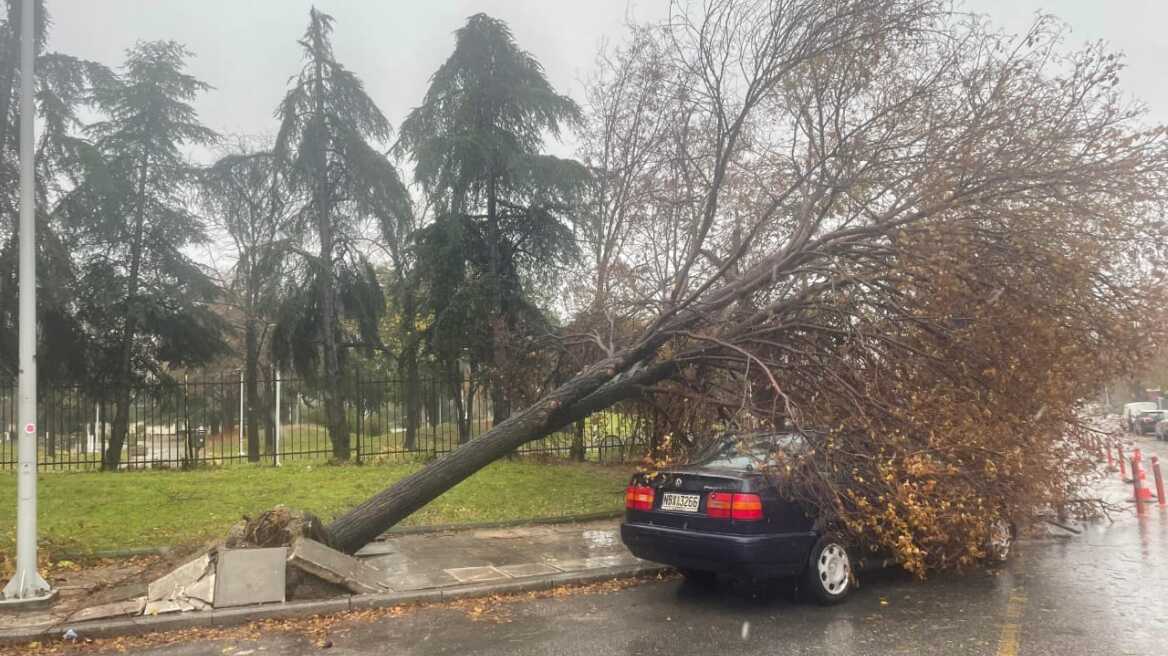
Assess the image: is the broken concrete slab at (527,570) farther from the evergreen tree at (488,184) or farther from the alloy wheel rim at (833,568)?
the evergreen tree at (488,184)

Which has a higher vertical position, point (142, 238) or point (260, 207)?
point (260, 207)

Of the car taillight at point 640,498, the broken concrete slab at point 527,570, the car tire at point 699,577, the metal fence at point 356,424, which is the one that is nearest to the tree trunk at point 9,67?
A: the metal fence at point 356,424

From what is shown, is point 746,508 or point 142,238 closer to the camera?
point 746,508

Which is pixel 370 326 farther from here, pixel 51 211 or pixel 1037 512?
pixel 1037 512

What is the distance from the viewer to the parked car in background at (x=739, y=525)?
644 cm

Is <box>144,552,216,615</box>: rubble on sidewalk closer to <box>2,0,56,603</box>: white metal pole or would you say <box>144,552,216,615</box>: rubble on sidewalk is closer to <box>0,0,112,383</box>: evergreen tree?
<box>2,0,56,603</box>: white metal pole

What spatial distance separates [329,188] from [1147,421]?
1413 inches

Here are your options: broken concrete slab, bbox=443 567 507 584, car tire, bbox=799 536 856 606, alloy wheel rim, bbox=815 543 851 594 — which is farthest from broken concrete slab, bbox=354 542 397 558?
alloy wheel rim, bbox=815 543 851 594

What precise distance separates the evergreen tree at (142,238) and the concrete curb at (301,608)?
11.9 meters

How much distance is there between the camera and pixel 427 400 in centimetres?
1577

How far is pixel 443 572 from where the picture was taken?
26.4 ft

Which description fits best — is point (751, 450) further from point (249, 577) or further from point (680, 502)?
point (249, 577)

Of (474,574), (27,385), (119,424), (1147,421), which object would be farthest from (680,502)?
(1147,421)

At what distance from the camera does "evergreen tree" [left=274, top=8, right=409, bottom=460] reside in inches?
728
